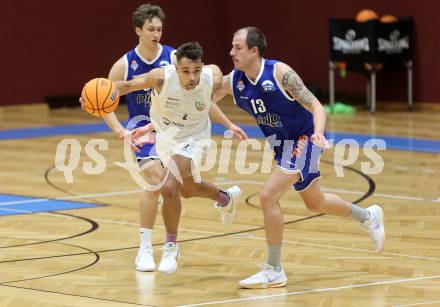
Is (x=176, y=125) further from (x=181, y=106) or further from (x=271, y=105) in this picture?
(x=271, y=105)

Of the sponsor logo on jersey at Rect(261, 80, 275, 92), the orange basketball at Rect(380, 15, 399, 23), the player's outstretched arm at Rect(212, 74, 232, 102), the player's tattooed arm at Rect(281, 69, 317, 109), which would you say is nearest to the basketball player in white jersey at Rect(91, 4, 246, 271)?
the player's outstretched arm at Rect(212, 74, 232, 102)

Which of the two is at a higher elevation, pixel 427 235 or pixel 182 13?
pixel 182 13

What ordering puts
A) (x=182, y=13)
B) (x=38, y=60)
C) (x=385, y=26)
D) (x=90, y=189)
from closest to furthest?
(x=90, y=189)
(x=385, y=26)
(x=38, y=60)
(x=182, y=13)

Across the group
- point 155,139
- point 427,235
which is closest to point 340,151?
point 427,235

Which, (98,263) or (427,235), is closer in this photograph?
(98,263)

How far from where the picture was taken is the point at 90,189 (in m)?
12.0

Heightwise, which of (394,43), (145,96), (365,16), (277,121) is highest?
(365,16)

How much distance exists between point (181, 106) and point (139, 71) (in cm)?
65

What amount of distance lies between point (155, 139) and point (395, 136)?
26.8ft

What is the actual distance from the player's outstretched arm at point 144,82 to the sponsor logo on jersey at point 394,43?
10.6m

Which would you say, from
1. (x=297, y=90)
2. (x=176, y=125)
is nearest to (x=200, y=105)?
(x=176, y=125)

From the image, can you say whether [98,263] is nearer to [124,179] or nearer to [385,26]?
[124,179]

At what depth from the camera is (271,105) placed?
7.74m

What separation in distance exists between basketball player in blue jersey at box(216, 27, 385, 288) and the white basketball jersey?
370 mm
